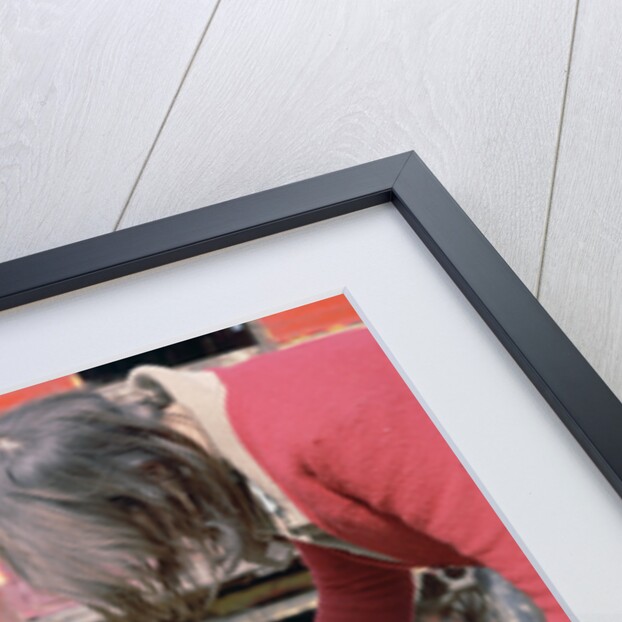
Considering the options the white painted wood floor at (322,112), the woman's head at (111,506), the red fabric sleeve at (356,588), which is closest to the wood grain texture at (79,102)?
the white painted wood floor at (322,112)

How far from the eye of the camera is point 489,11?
0.52 m

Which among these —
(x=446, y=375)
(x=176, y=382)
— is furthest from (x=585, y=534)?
(x=176, y=382)

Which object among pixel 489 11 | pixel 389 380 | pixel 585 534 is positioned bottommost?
pixel 585 534

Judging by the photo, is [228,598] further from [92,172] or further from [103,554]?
[92,172]

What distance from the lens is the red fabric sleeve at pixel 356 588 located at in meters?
0.35

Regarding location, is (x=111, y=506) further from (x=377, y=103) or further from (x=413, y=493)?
(x=377, y=103)

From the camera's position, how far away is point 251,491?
0.38 meters

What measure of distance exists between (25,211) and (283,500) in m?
0.22

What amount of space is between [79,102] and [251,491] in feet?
0.86

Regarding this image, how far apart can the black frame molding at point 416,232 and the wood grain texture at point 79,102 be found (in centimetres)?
4

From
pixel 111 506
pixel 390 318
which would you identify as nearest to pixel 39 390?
pixel 111 506

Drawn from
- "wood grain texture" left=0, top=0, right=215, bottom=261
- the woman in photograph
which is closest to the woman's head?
the woman in photograph

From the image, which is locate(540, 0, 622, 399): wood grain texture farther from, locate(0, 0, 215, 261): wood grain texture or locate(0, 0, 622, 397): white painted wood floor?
locate(0, 0, 215, 261): wood grain texture

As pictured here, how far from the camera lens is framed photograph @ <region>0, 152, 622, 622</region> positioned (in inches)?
14.9
